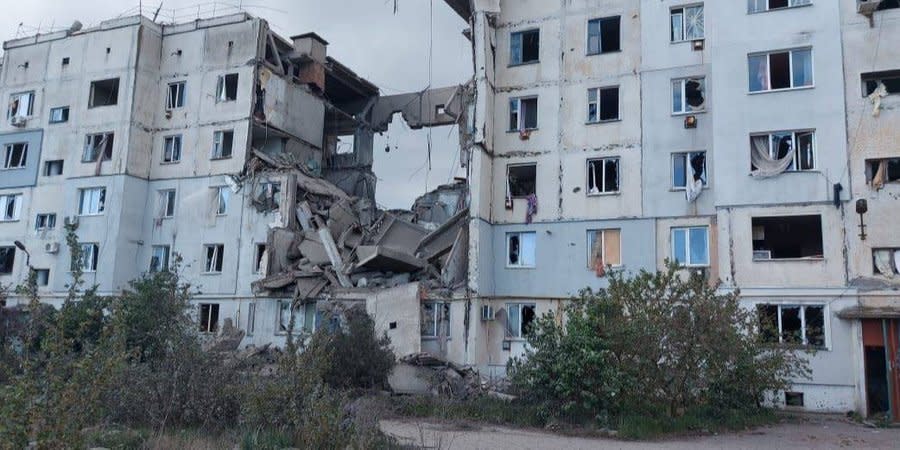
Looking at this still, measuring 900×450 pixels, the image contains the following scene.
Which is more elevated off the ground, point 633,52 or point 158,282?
point 633,52

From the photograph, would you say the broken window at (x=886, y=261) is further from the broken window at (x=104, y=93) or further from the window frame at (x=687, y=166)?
the broken window at (x=104, y=93)

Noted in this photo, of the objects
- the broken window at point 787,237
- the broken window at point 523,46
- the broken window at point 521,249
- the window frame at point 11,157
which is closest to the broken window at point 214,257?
the window frame at point 11,157

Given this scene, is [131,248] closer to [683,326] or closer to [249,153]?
[249,153]

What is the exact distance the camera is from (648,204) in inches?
1085

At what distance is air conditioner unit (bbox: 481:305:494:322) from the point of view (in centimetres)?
2853

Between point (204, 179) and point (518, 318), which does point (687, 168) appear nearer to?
point (518, 318)

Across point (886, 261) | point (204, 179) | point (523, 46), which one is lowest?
point (886, 261)

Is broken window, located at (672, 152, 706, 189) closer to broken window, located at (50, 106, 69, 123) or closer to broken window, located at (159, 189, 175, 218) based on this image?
broken window, located at (159, 189, 175, 218)

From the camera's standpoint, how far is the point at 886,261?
23672 millimetres

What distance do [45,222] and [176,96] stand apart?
9358 mm

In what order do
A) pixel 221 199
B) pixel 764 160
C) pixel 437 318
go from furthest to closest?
pixel 221 199 → pixel 437 318 → pixel 764 160

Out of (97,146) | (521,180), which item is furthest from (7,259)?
(521,180)

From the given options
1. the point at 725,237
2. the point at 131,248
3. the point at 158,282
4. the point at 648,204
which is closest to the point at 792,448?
the point at 725,237

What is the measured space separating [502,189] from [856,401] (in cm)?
1439
